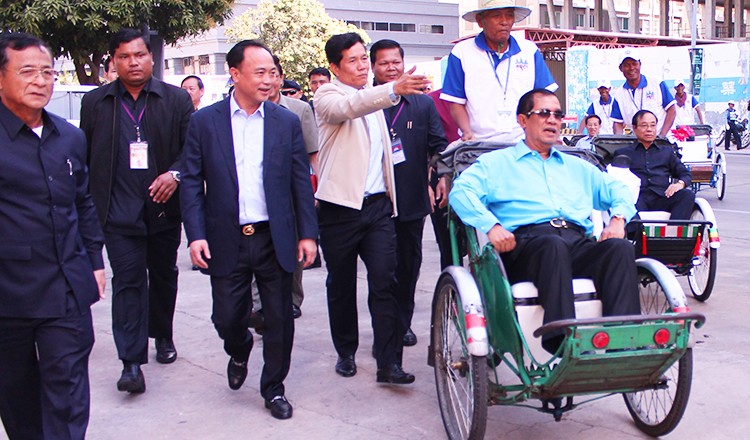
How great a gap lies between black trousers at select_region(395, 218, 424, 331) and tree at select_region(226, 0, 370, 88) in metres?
44.0

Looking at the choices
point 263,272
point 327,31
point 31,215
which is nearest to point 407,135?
point 263,272

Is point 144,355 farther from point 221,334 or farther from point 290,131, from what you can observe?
point 290,131

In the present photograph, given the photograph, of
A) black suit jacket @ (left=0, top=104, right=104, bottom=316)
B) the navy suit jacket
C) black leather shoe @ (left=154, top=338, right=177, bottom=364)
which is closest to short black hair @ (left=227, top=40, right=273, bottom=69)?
the navy suit jacket

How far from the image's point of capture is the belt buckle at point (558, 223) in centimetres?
419

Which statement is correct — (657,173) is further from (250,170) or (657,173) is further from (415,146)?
(250,170)

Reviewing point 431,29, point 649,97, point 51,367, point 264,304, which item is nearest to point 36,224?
point 51,367

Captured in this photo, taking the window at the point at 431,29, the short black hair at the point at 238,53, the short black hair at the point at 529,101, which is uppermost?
the window at the point at 431,29

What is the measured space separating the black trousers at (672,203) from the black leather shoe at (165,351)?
401 cm

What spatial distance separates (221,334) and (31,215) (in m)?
1.45

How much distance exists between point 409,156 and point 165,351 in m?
1.96

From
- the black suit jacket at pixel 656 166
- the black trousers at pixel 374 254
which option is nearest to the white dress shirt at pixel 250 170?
the black trousers at pixel 374 254

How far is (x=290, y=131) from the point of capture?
4.45 meters

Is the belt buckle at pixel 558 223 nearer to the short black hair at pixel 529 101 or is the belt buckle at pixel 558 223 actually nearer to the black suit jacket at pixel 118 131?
the short black hair at pixel 529 101

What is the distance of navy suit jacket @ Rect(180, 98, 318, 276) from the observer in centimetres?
434
